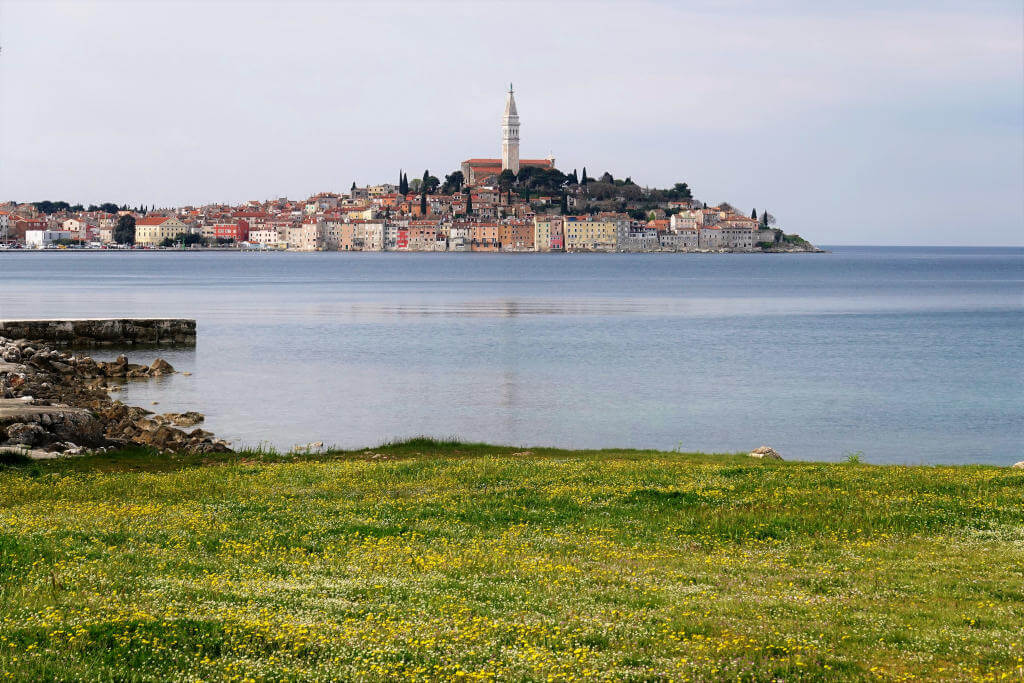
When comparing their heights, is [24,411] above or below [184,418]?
above

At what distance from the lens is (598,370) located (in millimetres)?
45000

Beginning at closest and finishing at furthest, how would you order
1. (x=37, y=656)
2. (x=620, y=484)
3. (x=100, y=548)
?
(x=37, y=656) < (x=100, y=548) < (x=620, y=484)

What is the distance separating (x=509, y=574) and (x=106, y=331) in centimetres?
4443

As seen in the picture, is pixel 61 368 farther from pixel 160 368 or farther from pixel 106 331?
pixel 106 331

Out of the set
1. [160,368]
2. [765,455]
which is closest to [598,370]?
[160,368]

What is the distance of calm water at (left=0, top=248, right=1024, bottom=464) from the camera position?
2948cm

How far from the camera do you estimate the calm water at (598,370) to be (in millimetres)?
29484

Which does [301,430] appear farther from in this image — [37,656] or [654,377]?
[37,656]

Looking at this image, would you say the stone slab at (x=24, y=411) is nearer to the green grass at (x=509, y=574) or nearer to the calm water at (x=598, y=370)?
the green grass at (x=509, y=574)

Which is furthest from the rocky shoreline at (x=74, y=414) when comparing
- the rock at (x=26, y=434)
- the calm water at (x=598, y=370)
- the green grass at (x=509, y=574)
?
the green grass at (x=509, y=574)

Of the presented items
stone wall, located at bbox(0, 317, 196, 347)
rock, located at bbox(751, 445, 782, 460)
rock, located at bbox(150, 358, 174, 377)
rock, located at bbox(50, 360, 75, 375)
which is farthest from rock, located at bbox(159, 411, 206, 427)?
stone wall, located at bbox(0, 317, 196, 347)

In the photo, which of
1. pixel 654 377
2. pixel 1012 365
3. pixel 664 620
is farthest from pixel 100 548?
pixel 1012 365

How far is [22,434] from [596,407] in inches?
757

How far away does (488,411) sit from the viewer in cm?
A: 3297
